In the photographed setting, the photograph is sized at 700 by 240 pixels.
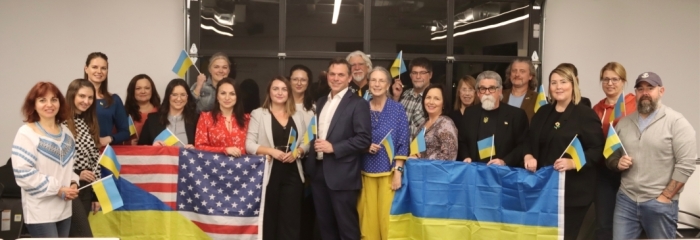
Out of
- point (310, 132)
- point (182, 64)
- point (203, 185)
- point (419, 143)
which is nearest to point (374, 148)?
point (419, 143)

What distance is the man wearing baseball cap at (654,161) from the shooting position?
4.63 meters

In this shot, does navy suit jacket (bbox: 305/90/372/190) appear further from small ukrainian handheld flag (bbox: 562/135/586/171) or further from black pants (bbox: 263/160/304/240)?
small ukrainian handheld flag (bbox: 562/135/586/171)

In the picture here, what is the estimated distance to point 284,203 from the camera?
539 cm

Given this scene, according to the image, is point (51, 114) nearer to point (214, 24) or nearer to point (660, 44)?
point (214, 24)

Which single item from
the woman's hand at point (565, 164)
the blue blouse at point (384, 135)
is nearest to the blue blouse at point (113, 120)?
the blue blouse at point (384, 135)

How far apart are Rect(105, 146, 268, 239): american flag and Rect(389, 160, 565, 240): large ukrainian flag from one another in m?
1.10

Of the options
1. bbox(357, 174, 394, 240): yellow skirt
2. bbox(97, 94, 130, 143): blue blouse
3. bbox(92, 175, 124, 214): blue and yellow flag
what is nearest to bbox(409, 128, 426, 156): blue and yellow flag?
bbox(357, 174, 394, 240): yellow skirt

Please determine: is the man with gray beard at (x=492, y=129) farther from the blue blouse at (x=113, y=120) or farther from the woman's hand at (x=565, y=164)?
the blue blouse at (x=113, y=120)

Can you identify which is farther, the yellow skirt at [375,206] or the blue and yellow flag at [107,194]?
the yellow skirt at [375,206]

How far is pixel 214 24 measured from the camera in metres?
6.78

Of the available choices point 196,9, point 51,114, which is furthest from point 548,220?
point 196,9

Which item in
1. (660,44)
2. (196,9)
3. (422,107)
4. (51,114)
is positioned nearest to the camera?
(51,114)

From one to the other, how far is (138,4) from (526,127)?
3869mm

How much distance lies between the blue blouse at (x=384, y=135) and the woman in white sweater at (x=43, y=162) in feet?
6.83
